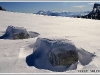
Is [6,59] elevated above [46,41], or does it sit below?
below

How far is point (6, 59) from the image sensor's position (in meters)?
2.83

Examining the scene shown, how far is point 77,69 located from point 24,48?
1.22 metres

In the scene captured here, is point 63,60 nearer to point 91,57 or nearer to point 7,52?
point 91,57

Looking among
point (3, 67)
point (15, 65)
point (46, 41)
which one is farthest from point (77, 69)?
point (3, 67)

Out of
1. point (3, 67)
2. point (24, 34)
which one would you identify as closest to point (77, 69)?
point (3, 67)

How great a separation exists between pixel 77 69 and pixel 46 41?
70cm

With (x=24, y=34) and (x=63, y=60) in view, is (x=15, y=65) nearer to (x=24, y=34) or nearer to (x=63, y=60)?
(x=63, y=60)

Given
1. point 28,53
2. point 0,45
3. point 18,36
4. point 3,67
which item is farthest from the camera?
point 18,36

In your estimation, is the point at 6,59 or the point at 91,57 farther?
the point at 91,57

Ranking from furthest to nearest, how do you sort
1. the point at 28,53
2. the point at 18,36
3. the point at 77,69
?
the point at 18,36, the point at 28,53, the point at 77,69

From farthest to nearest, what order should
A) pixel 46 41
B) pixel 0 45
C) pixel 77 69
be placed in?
pixel 0 45
pixel 46 41
pixel 77 69

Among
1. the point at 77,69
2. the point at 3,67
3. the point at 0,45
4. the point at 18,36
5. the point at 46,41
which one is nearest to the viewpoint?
the point at 3,67

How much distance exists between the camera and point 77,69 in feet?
9.06

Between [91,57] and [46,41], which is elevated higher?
[46,41]
